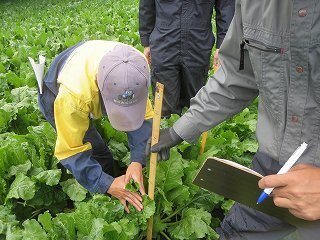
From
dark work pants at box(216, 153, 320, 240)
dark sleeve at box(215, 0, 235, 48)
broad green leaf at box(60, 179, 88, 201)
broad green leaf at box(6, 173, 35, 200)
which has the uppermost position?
dark sleeve at box(215, 0, 235, 48)

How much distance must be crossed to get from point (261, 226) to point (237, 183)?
46cm

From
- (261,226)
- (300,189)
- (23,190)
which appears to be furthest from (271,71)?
(23,190)

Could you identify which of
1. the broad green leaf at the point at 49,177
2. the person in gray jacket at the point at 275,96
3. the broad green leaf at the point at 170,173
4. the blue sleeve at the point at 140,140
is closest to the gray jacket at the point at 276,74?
the person in gray jacket at the point at 275,96

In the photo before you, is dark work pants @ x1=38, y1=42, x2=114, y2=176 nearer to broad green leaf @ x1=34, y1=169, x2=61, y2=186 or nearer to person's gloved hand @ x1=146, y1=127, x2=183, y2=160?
broad green leaf @ x1=34, y1=169, x2=61, y2=186

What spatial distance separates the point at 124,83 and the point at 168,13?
205 cm

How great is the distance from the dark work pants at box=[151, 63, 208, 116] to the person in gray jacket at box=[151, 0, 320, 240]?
1.95 metres

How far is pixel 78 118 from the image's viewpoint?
2385mm

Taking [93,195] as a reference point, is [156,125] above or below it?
above

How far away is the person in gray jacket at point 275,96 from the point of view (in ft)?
5.35

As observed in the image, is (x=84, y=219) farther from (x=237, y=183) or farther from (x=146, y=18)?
(x=146, y=18)

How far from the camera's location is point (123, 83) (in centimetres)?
209

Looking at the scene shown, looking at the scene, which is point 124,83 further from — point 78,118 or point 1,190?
point 1,190

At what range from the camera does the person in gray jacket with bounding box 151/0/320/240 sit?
163cm

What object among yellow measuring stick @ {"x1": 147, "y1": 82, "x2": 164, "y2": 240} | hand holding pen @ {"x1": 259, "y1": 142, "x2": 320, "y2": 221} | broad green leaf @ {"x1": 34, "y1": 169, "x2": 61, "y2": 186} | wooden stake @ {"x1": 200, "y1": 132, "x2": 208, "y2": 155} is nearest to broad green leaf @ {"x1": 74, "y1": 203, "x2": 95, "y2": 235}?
yellow measuring stick @ {"x1": 147, "y1": 82, "x2": 164, "y2": 240}
